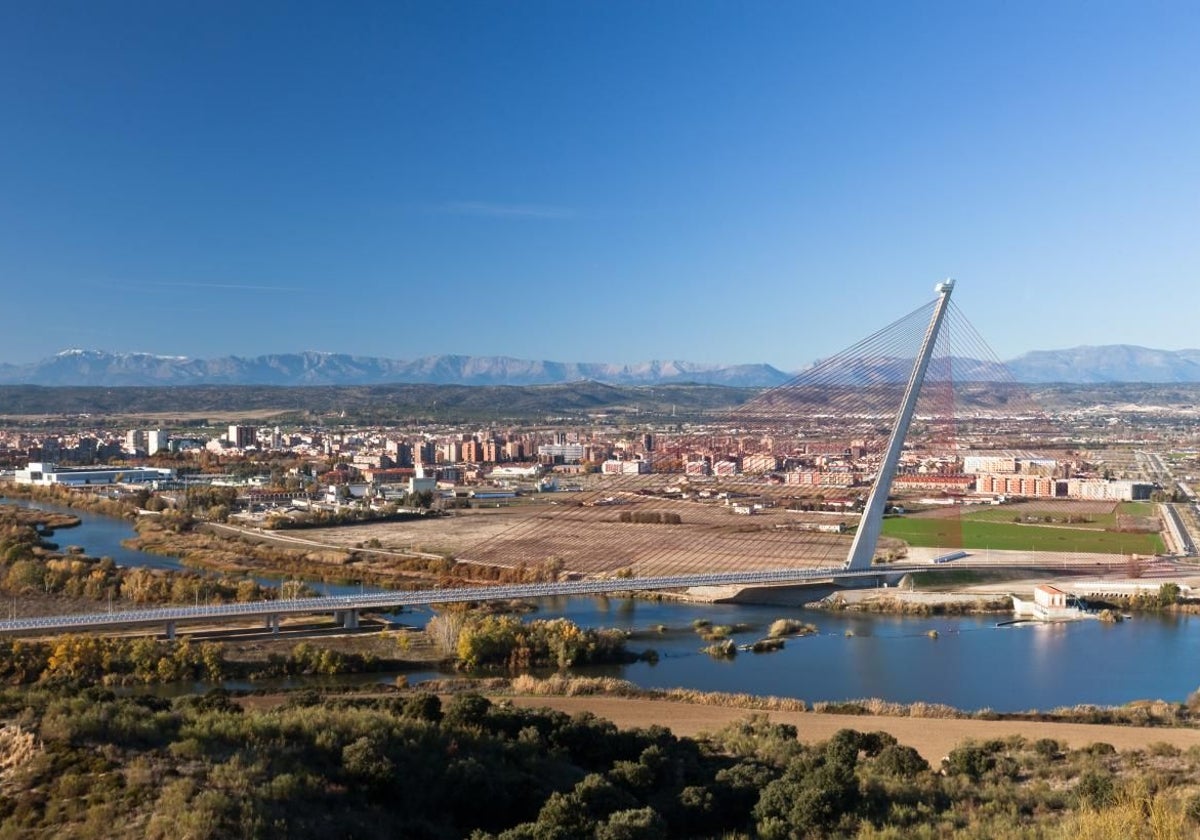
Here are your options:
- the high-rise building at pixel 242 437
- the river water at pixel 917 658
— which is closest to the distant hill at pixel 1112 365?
the high-rise building at pixel 242 437

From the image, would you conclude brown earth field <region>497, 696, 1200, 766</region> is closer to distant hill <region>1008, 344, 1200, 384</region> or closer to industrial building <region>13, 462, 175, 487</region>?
industrial building <region>13, 462, 175, 487</region>

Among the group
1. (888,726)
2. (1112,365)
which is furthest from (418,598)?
(1112,365)

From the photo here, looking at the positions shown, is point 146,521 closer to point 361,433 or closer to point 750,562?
point 750,562

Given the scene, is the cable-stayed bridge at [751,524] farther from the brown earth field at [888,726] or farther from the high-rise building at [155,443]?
the high-rise building at [155,443]

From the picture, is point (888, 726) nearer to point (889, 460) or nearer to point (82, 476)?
point (889, 460)

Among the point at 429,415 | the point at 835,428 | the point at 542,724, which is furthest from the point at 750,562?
the point at 429,415
